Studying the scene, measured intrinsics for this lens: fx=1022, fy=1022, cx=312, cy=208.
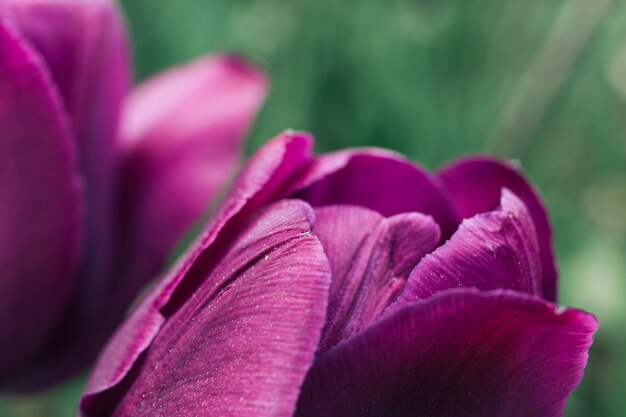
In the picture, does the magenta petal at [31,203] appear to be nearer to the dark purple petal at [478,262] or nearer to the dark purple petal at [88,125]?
the dark purple petal at [88,125]

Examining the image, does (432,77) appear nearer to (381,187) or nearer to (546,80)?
(546,80)

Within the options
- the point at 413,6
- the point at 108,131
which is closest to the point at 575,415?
the point at 413,6

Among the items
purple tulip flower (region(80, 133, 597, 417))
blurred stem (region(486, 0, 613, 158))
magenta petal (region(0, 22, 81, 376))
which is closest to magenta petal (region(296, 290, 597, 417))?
purple tulip flower (region(80, 133, 597, 417))

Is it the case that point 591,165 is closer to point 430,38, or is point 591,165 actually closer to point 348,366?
point 430,38

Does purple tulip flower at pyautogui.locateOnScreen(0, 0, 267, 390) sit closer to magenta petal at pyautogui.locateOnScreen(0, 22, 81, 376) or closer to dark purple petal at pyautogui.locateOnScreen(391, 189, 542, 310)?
magenta petal at pyautogui.locateOnScreen(0, 22, 81, 376)

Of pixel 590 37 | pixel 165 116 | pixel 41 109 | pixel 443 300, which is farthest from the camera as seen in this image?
pixel 590 37

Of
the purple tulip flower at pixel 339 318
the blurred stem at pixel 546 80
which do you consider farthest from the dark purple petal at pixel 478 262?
the blurred stem at pixel 546 80
